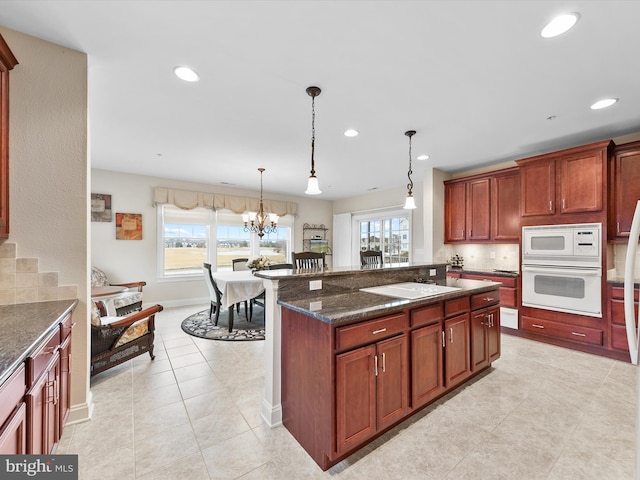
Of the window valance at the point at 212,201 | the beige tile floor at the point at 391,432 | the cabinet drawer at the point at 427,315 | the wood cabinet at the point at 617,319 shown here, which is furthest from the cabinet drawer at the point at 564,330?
the window valance at the point at 212,201

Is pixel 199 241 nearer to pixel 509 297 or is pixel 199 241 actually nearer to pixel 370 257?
pixel 370 257

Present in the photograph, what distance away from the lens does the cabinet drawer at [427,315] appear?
1.95 m

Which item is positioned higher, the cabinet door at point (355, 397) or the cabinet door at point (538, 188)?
the cabinet door at point (538, 188)

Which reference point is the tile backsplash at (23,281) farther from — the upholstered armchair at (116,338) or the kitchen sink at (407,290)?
the kitchen sink at (407,290)

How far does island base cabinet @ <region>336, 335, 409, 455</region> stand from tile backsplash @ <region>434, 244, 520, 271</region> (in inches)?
130

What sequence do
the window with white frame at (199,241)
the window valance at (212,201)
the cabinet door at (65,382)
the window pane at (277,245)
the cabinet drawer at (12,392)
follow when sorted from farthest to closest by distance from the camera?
the window pane at (277,245) < the window with white frame at (199,241) < the window valance at (212,201) < the cabinet door at (65,382) < the cabinet drawer at (12,392)

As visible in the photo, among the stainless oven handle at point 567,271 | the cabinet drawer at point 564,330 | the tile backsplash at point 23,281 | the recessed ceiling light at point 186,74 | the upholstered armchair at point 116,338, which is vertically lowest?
the cabinet drawer at point 564,330

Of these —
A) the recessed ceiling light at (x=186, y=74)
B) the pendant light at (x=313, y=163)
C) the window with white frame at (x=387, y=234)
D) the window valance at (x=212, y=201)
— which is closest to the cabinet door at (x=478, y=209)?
the window with white frame at (x=387, y=234)

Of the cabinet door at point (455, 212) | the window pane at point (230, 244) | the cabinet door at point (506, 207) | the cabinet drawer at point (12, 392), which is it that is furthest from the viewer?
the window pane at point (230, 244)

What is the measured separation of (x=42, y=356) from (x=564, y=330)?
4.91m

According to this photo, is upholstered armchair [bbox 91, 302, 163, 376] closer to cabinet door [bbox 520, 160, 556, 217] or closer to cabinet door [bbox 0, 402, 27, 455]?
cabinet door [bbox 0, 402, 27, 455]

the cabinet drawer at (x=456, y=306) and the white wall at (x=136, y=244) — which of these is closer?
the cabinet drawer at (x=456, y=306)

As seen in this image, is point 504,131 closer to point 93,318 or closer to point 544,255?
point 544,255

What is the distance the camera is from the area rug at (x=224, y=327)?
3.80 metres
